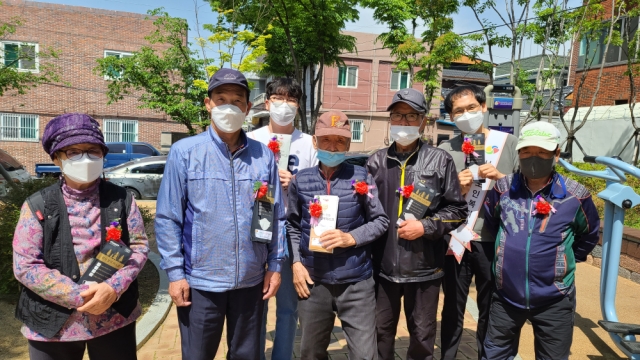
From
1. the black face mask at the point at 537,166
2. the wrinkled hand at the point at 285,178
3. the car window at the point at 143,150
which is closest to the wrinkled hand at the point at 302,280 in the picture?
the wrinkled hand at the point at 285,178

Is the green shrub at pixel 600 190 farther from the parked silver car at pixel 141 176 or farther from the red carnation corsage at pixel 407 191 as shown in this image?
the parked silver car at pixel 141 176

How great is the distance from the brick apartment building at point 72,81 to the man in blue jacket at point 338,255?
2428 cm

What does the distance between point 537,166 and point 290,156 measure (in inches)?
69.3

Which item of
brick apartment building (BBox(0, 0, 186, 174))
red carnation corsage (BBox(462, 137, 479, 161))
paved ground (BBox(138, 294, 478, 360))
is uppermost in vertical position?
brick apartment building (BBox(0, 0, 186, 174))

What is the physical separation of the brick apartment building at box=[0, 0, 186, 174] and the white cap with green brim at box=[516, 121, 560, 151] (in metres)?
25.0

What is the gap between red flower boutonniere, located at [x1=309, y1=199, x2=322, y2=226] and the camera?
8.92 feet

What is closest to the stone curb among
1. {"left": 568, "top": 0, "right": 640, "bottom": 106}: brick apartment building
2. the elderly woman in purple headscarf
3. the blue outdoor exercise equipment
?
the elderly woman in purple headscarf

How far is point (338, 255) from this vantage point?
9.15 ft

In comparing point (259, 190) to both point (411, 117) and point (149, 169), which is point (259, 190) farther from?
point (149, 169)

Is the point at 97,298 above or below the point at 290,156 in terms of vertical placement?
below

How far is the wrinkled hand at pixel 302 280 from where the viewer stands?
2807 mm

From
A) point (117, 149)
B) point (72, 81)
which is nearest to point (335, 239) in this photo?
point (117, 149)

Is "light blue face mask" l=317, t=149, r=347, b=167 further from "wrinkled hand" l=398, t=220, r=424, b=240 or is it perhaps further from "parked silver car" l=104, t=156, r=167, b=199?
"parked silver car" l=104, t=156, r=167, b=199

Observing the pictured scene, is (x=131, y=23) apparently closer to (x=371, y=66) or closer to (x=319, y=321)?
(x=371, y=66)
